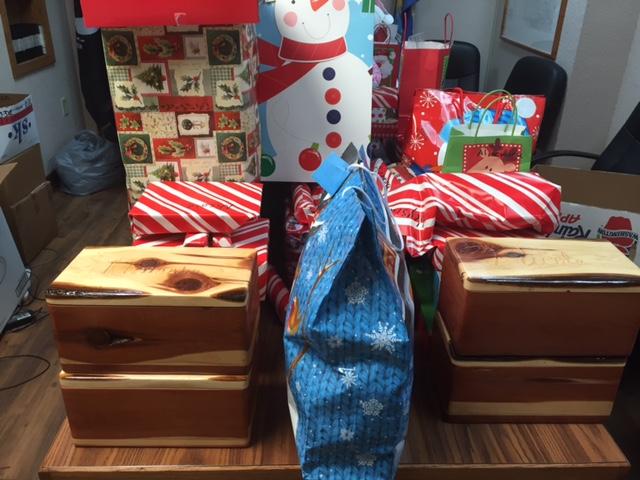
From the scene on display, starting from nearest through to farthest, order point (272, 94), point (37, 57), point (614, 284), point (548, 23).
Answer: point (614, 284) → point (272, 94) → point (548, 23) → point (37, 57)

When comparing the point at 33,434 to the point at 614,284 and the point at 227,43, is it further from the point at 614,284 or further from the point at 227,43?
the point at 614,284

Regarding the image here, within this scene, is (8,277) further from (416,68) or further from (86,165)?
(416,68)

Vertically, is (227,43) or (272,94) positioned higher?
(227,43)

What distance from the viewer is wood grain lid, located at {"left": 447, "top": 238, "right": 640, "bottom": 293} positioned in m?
0.78

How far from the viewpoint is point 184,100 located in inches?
46.4

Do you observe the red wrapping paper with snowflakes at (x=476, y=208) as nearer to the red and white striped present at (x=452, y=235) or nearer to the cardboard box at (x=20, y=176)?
the red and white striped present at (x=452, y=235)

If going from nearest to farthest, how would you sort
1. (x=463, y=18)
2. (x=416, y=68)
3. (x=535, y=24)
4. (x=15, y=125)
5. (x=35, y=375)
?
(x=35, y=375) < (x=416, y=68) < (x=15, y=125) < (x=535, y=24) < (x=463, y=18)

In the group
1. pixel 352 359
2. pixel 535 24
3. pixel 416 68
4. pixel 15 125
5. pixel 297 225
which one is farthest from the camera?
pixel 535 24

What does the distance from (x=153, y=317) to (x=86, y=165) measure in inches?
104

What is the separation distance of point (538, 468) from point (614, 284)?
0.31 metres

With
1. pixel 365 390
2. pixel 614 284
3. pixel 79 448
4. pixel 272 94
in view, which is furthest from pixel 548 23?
pixel 79 448

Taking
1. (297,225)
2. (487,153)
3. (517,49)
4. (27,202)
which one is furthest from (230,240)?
(517,49)

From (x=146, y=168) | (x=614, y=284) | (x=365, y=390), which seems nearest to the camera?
(x=365, y=390)

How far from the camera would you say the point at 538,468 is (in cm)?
83
